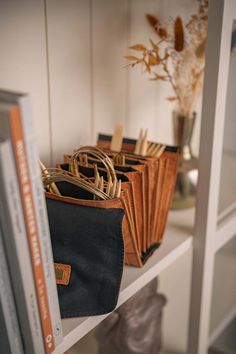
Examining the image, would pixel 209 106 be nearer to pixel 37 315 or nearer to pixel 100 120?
pixel 100 120

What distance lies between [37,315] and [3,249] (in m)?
0.11

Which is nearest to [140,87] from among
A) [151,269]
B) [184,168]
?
[184,168]

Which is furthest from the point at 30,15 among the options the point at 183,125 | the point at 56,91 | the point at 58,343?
the point at 58,343

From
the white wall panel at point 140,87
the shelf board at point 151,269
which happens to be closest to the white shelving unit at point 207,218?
the shelf board at point 151,269

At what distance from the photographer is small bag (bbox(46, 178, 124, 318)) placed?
2.23ft

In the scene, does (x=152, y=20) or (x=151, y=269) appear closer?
(x=151, y=269)

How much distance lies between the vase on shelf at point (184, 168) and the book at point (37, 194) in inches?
21.8

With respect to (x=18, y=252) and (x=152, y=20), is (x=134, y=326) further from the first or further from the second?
(x=152, y=20)

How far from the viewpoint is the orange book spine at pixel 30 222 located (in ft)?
1.64

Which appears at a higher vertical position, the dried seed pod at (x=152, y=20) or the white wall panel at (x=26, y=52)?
the dried seed pod at (x=152, y=20)

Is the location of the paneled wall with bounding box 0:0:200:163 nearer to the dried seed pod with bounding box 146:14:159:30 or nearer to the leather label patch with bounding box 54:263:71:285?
the dried seed pod with bounding box 146:14:159:30

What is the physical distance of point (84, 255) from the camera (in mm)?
694

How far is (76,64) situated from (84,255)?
46cm

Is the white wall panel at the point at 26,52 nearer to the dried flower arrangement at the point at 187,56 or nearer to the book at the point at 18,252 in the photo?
the dried flower arrangement at the point at 187,56
